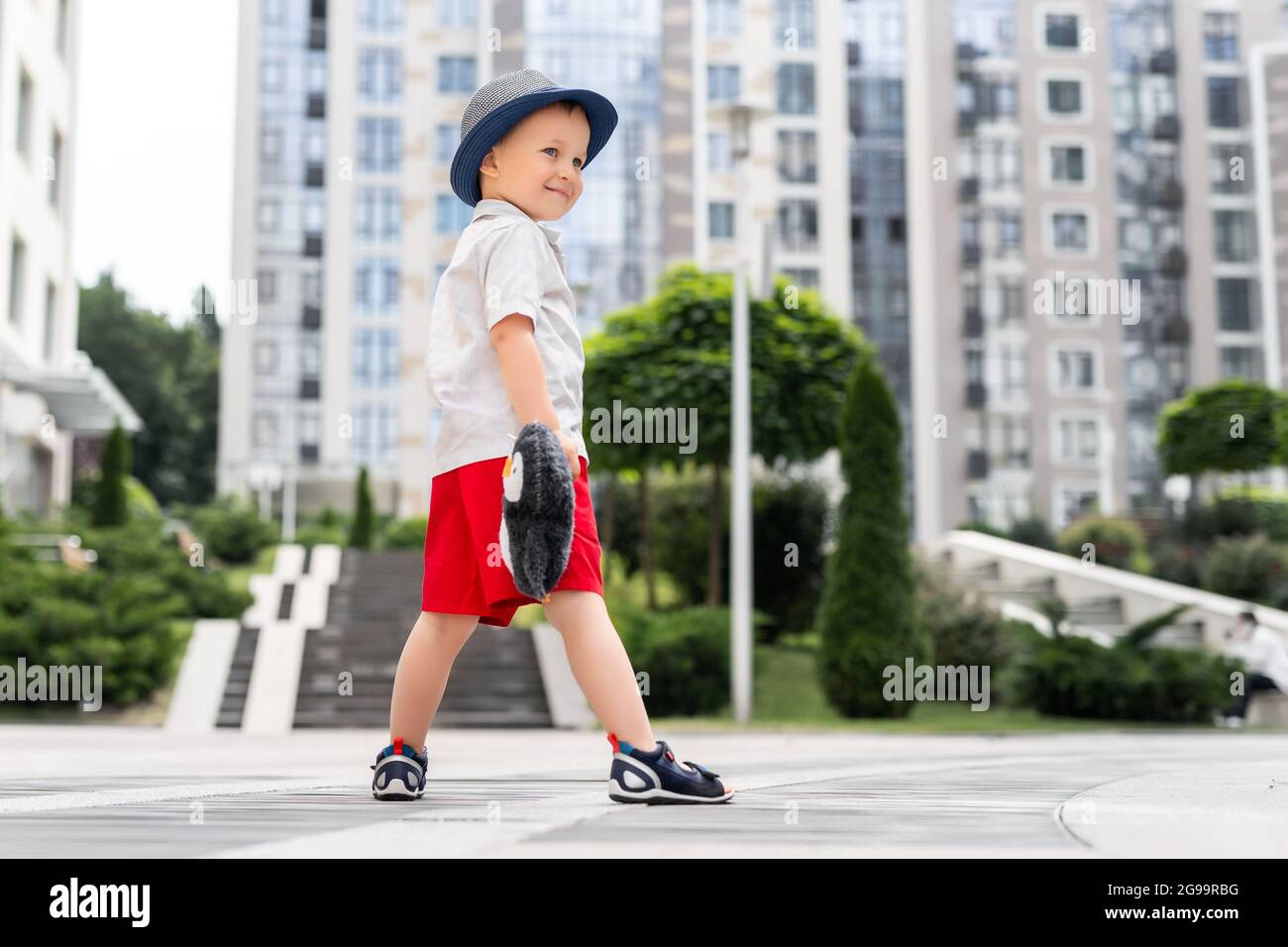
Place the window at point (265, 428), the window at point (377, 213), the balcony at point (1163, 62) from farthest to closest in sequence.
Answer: the window at point (265, 428)
the window at point (377, 213)
the balcony at point (1163, 62)

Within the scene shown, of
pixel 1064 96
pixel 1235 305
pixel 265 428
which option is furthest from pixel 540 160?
pixel 1235 305

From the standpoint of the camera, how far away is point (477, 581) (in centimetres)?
329

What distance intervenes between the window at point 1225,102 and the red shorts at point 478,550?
51.4m

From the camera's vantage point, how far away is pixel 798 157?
4606cm

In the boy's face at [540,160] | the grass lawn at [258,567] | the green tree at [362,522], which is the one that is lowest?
the grass lawn at [258,567]

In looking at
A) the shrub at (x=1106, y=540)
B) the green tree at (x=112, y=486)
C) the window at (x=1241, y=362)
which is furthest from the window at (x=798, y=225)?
the green tree at (x=112, y=486)

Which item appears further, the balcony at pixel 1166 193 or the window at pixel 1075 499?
the balcony at pixel 1166 193

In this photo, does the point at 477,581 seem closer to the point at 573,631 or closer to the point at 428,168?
the point at 573,631

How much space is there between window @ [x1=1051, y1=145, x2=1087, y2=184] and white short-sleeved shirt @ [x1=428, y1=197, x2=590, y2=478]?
45.2 meters

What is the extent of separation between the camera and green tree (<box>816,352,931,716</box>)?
1364cm

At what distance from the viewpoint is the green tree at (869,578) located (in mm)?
13641

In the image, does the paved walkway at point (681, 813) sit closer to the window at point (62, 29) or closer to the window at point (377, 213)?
Result: the window at point (62, 29)
